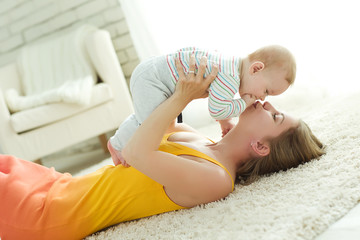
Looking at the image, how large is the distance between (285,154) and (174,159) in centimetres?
44

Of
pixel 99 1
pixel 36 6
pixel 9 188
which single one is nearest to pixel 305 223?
pixel 9 188

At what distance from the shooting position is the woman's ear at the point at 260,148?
138 cm

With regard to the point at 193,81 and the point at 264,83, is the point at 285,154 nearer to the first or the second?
the point at 264,83

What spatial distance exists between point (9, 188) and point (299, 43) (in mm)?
2268

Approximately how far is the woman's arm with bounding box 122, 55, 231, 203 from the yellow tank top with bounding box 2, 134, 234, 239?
0.08 metres

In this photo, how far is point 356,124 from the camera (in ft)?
5.58

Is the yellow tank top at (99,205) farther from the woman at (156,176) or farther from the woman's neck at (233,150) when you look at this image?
the woman's neck at (233,150)

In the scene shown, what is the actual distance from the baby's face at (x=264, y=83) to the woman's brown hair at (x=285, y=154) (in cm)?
19

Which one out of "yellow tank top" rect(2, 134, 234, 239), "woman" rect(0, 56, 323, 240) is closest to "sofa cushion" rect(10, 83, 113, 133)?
"woman" rect(0, 56, 323, 240)

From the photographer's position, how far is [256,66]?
4.12 feet

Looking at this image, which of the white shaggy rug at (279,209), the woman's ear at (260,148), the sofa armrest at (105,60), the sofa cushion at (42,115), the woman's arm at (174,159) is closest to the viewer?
the white shaggy rug at (279,209)

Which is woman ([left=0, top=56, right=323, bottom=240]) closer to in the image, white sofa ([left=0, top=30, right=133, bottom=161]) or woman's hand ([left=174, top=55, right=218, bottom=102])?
woman's hand ([left=174, top=55, right=218, bottom=102])

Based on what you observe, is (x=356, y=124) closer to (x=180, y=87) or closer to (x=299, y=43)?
(x=180, y=87)

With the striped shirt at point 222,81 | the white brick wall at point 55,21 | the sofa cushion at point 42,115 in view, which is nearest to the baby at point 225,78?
the striped shirt at point 222,81
